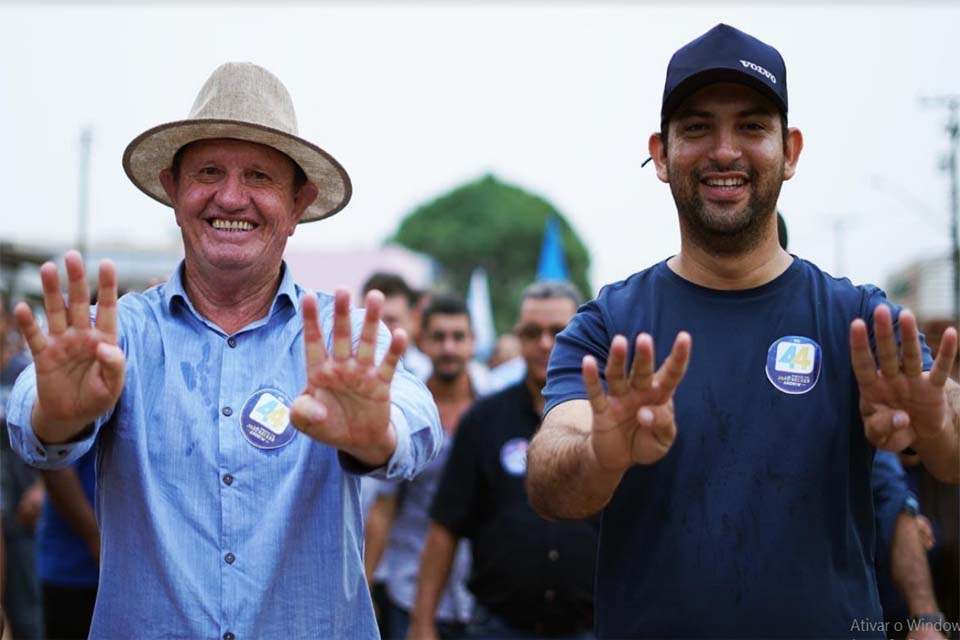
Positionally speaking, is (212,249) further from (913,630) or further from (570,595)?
(570,595)

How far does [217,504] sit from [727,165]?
1610 mm

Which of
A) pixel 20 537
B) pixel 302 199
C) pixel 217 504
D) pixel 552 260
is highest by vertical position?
pixel 552 260

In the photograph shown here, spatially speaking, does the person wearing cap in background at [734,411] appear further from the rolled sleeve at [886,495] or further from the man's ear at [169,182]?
the rolled sleeve at [886,495]

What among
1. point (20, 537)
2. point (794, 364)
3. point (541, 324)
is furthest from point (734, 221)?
point (20, 537)

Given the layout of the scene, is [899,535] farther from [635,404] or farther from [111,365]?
[111,365]

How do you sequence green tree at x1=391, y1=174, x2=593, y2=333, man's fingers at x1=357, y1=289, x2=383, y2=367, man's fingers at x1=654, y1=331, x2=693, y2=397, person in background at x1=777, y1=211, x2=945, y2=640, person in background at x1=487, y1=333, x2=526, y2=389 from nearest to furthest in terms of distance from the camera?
man's fingers at x1=654, y1=331, x2=693, y2=397, man's fingers at x1=357, y1=289, x2=383, y2=367, person in background at x1=777, y1=211, x2=945, y2=640, person in background at x1=487, y1=333, x2=526, y2=389, green tree at x1=391, y1=174, x2=593, y2=333

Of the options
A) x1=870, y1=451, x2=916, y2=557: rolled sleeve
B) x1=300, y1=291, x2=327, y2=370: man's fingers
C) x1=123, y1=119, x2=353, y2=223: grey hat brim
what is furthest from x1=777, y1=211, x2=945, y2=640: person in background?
x1=300, y1=291, x2=327, y2=370: man's fingers

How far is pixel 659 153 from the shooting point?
10.8 ft

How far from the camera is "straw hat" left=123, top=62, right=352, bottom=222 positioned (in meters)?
3.27

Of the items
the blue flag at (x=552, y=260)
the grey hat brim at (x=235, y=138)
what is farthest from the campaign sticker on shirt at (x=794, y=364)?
the blue flag at (x=552, y=260)

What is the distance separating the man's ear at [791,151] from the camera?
10.3 ft

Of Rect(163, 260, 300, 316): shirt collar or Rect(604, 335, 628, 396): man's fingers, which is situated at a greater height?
Rect(163, 260, 300, 316): shirt collar

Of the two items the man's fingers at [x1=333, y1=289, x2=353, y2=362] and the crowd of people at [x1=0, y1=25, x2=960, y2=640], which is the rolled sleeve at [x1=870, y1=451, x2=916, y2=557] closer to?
the crowd of people at [x1=0, y1=25, x2=960, y2=640]

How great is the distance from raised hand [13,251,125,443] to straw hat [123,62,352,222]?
0.72 metres
